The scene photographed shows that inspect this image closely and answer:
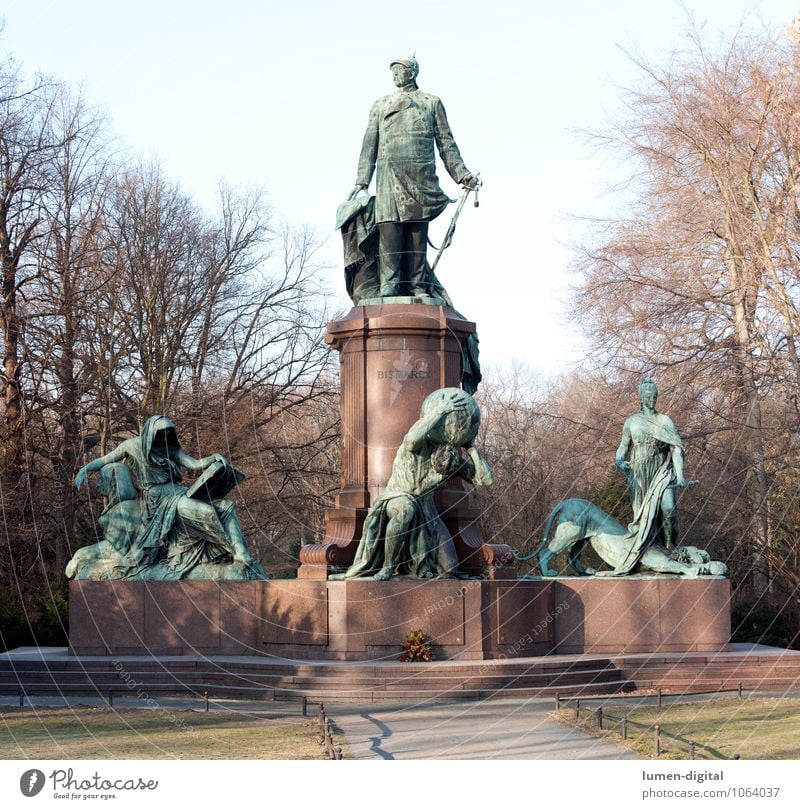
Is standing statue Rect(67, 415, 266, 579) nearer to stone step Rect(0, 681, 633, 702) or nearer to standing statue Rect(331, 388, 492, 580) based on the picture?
standing statue Rect(331, 388, 492, 580)

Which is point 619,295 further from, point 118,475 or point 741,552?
point 118,475

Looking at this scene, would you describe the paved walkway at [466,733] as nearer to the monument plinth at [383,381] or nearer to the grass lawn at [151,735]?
A: the grass lawn at [151,735]

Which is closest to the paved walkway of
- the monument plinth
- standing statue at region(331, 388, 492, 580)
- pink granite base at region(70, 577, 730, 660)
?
pink granite base at region(70, 577, 730, 660)

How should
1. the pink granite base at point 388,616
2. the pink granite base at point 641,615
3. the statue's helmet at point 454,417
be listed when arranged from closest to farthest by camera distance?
the pink granite base at point 388,616, the statue's helmet at point 454,417, the pink granite base at point 641,615

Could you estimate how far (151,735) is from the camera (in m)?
13.7

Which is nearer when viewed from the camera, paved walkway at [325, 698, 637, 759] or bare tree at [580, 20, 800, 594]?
paved walkway at [325, 698, 637, 759]

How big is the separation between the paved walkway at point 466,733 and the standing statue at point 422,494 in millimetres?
2682

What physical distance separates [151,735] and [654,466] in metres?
8.61

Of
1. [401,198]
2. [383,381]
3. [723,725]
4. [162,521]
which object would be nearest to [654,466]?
[383,381]

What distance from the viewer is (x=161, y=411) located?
112 ft

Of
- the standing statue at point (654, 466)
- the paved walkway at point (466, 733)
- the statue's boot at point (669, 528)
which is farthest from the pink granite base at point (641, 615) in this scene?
the paved walkway at point (466, 733)

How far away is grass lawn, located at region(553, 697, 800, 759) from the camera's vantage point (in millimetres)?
12305

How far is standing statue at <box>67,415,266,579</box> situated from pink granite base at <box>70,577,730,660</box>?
1.17 ft

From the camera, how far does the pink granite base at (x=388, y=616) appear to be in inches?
691
